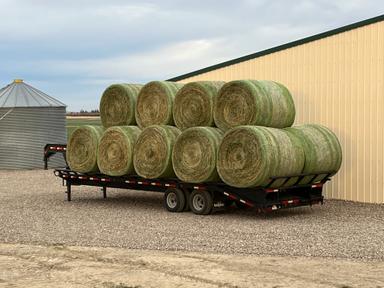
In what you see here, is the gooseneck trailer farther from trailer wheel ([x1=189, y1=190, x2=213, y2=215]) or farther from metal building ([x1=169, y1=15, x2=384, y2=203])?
metal building ([x1=169, y1=15, x2=384, y2=203])

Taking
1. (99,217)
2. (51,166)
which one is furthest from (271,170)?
(51,166)

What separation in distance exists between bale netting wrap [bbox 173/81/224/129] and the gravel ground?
A: 2165 mm

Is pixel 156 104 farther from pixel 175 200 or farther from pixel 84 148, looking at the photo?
pixel 175 200

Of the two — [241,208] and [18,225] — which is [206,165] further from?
[18,225]

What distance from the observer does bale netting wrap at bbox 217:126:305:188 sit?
520 inches

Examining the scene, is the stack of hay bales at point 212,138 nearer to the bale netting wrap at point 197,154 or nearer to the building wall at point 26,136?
the bale netting wrap at point 197,154

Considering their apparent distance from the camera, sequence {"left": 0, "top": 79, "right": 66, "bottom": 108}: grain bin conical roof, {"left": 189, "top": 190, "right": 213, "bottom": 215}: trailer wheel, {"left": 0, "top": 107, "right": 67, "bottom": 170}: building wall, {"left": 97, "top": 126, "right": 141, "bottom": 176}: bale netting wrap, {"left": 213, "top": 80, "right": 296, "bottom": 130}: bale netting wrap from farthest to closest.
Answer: {"left": 0, "top": 79, "right": 66, "bottom": 108}: grain bin conical roof → {"left": 0, "top": 107, "right": 67, "bottom": 170}: building wall → {"left": 97, "top": 126, "right": 141, "bottom": 176}: bale netting wrap → {"left": 189, "top": 190, "right": 213, "bottom": 215}: trailer wheel → {"left": 213, "top": 80, "right": 296, "bottom": 130}: bale netting wrap

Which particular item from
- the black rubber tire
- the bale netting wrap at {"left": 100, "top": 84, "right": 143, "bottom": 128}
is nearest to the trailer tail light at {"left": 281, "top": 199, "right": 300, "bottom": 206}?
the black rubber tire

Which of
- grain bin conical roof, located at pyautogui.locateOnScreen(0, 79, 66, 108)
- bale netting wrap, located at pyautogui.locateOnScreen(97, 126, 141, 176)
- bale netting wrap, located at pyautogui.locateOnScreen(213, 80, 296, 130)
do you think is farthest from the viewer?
grain bin conical roof, located at pyautogui.locateOnScreen(0, 79, 66, 108)

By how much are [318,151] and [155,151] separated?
12.2 ft

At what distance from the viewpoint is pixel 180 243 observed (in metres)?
11.2

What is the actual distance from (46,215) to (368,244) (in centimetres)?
764

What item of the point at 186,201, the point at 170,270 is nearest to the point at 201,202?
the point at 186,201

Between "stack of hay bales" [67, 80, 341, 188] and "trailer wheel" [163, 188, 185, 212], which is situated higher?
"stack of hay bales" [67, 80, 341, 188]
